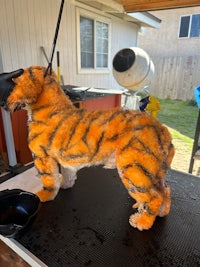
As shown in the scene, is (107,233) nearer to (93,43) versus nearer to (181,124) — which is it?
(181,124)

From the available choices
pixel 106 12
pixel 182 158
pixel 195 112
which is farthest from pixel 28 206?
pixel 195 112

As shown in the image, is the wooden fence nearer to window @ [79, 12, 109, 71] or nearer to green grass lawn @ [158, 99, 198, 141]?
green grass lawn @ [158, 99, 198, 141]

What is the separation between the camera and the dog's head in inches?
32.8

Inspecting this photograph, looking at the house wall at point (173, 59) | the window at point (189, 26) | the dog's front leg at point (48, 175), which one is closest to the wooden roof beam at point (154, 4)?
the dog's front leg at point (48, 175)

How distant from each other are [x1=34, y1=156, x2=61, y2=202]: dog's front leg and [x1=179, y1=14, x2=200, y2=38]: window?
312 inches

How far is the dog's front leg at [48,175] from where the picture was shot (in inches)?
39.4

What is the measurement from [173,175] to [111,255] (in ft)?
2.79

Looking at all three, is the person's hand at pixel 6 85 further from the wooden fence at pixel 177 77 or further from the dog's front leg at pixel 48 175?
the wooden fence at pixel 177 77

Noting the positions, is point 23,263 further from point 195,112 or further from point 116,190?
point 195,112

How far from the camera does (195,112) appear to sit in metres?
5.40

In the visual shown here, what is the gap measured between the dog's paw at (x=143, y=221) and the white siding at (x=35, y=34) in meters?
2.71

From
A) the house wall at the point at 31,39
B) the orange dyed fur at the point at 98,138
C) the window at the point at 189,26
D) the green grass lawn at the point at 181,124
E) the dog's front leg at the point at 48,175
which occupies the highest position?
the window at the point at 189,26

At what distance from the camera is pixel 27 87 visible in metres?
0.86

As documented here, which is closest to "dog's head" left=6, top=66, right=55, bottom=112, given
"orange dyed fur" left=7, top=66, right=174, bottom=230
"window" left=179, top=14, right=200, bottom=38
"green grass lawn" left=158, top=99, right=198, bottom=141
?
"orange dyed fur" left=7, top=66, right=174, bottom=230
